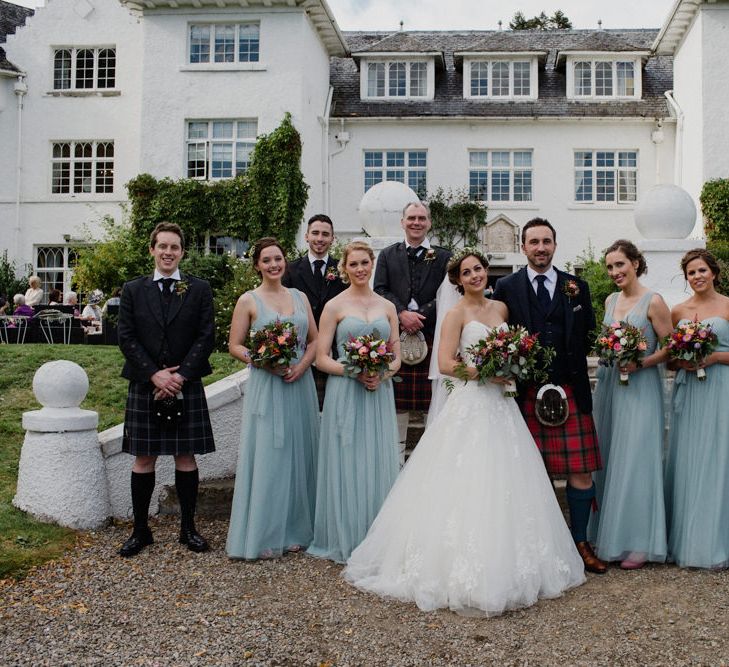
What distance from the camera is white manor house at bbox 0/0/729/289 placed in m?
22.4

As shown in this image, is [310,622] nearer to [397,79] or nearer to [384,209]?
[384,209]

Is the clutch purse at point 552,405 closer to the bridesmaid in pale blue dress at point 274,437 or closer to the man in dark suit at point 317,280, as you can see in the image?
the bridesmaid in pale blue dress at point 274,437

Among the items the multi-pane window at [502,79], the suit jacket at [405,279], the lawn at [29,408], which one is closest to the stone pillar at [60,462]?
the lawn at [29,408]

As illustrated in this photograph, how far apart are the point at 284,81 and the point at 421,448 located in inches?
713

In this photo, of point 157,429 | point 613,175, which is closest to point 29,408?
point 157,429

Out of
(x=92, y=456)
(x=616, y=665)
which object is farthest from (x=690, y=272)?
(x=92, y=456)

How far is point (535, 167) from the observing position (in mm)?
22984

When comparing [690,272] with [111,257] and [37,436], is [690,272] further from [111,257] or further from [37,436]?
[111,257]

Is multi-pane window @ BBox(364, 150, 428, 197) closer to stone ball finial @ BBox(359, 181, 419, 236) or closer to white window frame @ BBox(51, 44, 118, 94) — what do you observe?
white window frame @ BBox(51, 44, 118, 94)

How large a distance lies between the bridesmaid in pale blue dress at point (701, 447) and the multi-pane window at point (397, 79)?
785 inches

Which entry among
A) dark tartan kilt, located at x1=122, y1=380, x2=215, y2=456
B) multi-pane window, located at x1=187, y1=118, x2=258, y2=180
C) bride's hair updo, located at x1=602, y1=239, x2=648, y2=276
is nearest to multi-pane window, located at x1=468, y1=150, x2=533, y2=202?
multi-pane window, located at x1=187, y1=118, x2=258, y2=180

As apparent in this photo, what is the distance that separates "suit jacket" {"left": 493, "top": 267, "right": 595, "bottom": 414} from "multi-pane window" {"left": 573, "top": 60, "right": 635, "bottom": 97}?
799 inches

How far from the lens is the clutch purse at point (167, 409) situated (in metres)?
5.31

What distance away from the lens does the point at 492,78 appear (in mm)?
23891
